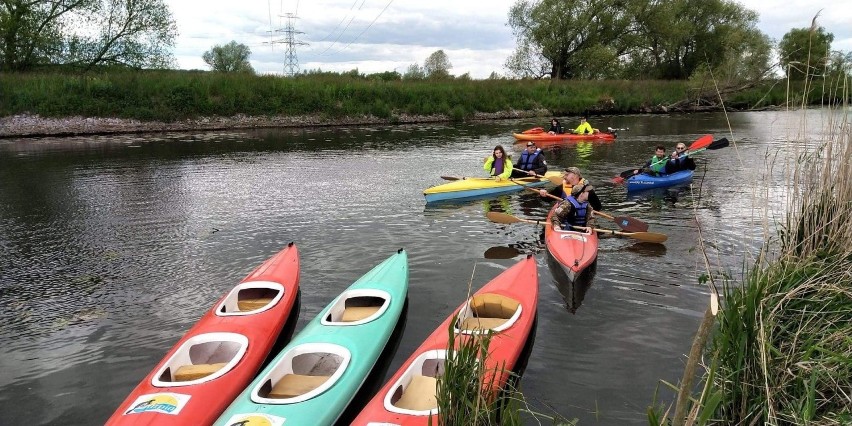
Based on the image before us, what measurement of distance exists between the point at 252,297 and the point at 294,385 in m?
2.21

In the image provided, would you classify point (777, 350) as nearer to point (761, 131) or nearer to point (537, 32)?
point (761, 131)

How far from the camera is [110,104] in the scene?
99.1 feet

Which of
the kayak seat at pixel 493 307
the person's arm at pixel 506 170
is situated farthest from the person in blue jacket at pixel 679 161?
the kayak seat at pixel 493 307

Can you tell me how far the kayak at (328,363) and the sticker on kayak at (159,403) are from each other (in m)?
Result: 0.35

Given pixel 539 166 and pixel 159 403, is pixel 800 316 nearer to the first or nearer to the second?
pixel 159 403

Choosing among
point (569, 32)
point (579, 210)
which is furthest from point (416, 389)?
point (569, 32)

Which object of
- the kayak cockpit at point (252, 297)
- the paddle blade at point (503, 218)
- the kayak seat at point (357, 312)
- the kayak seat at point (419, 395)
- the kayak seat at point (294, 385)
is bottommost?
the kayak seat at point (294, 385)

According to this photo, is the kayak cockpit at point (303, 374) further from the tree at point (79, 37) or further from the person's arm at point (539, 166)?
the tree at point (79, 37)

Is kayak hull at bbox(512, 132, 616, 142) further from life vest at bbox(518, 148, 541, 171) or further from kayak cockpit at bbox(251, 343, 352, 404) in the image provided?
kayak cockpit at bbox(251, 343, 352, 404)

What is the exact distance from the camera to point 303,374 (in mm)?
5418

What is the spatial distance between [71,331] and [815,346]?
7.31m

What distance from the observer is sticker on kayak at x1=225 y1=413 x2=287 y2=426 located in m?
4.17

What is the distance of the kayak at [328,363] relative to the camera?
172 inches

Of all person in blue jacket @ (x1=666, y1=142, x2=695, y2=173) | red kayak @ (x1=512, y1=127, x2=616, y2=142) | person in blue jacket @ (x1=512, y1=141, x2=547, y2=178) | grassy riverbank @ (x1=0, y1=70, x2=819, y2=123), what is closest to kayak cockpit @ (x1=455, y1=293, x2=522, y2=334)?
person in blue jacket @ (x1=512, y1=141, x2=547, y2=178)
